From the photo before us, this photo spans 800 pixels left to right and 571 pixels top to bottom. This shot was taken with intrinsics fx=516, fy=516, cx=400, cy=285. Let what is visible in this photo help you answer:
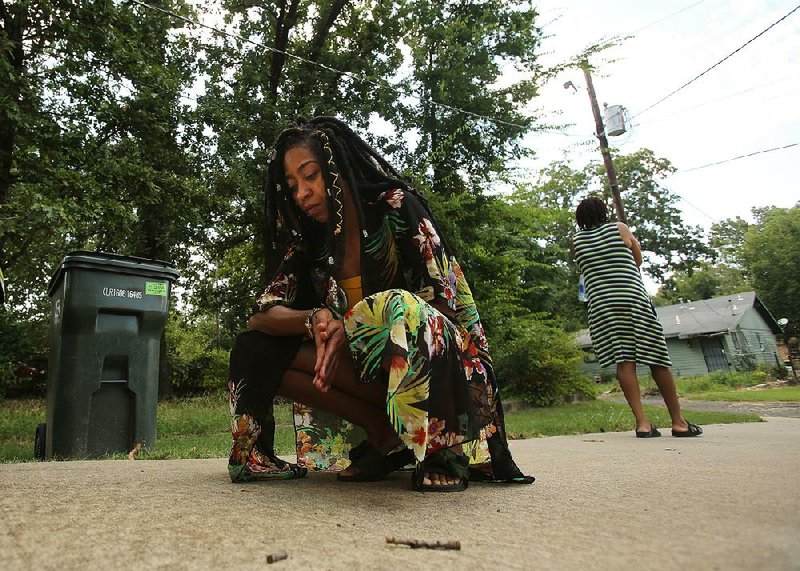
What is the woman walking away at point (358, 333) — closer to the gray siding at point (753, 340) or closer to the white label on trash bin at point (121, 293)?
the white label on trash bin at point (121, 293)

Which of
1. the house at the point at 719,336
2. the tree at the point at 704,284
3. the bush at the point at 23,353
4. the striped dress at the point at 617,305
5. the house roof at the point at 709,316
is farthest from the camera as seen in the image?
the tree at the point at 704,284

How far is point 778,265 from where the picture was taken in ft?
99.1

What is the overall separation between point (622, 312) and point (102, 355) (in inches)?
147

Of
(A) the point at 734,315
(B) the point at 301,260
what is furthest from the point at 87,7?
(A) the point at 734,315

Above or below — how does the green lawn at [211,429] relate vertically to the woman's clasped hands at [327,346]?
below

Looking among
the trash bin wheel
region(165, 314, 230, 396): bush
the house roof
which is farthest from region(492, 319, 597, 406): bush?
the house roof

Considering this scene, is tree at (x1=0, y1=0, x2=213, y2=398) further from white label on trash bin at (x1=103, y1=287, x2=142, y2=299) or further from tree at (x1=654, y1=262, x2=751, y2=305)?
tree at (x1=654, y1=262, x2=751, y2=305)

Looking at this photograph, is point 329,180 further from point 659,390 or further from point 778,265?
point 778,265

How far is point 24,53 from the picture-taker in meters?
7.34

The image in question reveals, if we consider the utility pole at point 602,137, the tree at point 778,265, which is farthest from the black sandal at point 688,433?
the tree at point 778,265

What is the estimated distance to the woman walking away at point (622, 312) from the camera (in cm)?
362

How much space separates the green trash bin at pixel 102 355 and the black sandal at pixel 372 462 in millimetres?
2477

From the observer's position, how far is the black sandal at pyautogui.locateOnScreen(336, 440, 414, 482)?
184 cm

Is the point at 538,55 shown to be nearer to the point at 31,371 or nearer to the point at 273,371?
the point at 273,371
